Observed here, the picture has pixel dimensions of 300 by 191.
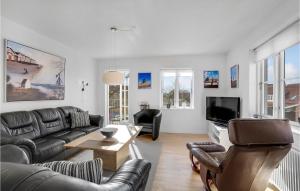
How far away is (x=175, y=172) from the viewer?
A: 2.73 meters

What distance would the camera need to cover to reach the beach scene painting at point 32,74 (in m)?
3.02

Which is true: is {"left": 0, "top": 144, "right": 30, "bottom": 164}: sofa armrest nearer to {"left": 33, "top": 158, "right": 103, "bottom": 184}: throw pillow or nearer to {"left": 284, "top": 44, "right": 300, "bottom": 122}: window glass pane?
{"left": 33, "top": 158, "right": 103, "bottom": 184}: throw pillow

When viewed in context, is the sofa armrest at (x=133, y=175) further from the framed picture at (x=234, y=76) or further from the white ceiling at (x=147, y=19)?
the framed picture at (x=234, y=76)

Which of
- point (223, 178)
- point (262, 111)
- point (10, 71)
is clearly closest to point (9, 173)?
point (223, 178)

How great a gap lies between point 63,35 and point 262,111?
432 cm

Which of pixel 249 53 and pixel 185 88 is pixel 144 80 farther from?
pixel 249 53

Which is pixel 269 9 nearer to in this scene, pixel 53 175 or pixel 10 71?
pixel 53 175

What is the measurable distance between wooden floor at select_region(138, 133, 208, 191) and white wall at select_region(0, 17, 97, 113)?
9.18 feet

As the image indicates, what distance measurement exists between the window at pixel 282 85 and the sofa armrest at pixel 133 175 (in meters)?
2.00

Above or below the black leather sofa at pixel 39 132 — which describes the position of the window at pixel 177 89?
above

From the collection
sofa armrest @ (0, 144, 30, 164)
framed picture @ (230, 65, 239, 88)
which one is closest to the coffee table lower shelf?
sofa armrest @ (0, 144, 30, 164)

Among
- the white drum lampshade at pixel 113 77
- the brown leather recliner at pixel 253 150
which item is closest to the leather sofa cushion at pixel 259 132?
the brown leather recliner at pixel 253 150

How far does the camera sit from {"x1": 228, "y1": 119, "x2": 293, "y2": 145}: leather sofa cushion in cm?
147

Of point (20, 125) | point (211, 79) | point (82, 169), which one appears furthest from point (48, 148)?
point (211, 79)
